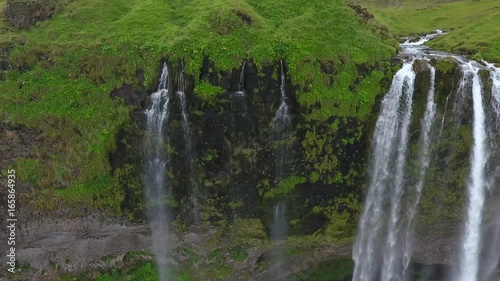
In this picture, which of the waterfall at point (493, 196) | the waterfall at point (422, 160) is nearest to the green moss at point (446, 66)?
the waterfall at point (422, 160)

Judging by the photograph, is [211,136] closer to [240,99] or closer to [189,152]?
[189,152]

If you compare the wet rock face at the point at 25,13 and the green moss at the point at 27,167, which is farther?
the wet rock face at the point at 25,13

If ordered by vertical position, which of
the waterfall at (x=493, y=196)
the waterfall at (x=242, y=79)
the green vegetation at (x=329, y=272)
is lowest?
the green vegetation at (x=329, y=272)

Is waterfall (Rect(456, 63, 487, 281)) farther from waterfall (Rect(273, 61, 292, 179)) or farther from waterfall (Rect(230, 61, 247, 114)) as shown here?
waterfall (Rect(230, 61, 247, 114))

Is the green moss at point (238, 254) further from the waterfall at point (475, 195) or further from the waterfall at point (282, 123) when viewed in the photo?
the waterfall at point (475, 195)

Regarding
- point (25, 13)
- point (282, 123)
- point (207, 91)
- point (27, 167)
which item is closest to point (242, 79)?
point (207, 91)

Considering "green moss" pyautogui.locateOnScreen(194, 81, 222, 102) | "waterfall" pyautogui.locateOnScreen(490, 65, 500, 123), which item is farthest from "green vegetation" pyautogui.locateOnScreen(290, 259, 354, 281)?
"green moss" pyautogui.locateOnScreen(194, 81, 222, 102)
